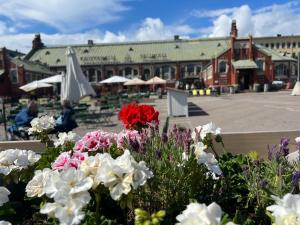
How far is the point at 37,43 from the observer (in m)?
71.9

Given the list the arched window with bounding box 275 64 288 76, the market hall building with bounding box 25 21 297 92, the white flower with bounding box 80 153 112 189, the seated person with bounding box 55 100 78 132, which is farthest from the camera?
the market hall building with bounding box 25 21 297 92

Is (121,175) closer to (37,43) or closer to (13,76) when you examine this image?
(13,76)

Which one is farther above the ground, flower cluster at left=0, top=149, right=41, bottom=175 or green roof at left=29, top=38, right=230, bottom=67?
green roof at left=29, top=38, right=230, bottom=67

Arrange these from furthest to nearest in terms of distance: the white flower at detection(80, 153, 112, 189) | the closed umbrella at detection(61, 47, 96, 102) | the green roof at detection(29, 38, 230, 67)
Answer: the green roof at detection(29, 38, 230, 67) < the closed umbrella at detection(61, 47, 96, 102) < the white flower at detection(80, 153, 112, 189)

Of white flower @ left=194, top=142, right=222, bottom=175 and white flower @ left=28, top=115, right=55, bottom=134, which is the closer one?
white flower @ left=194, top=142, right=222, bottom=175

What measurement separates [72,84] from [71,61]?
105 cm

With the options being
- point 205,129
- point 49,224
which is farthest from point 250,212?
point 49,224

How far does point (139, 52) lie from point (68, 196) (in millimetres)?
67592

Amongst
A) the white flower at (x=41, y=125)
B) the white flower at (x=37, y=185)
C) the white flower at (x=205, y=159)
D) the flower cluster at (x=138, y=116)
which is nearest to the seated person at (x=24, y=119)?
the white flower at (x=41, y=125)

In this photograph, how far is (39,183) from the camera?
2133mm

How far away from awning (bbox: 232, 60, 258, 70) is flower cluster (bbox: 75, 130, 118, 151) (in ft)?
164

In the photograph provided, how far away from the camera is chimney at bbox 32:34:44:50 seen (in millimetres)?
71312

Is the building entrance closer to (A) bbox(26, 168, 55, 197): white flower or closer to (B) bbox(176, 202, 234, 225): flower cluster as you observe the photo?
(A) bbox(26, 168, 55, 197): white flower

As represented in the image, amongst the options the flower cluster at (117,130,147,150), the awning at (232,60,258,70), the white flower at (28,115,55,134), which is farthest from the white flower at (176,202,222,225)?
the awning at (232,60,258,70)
